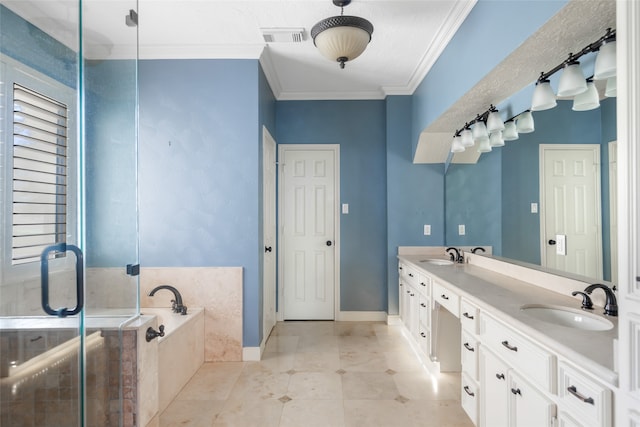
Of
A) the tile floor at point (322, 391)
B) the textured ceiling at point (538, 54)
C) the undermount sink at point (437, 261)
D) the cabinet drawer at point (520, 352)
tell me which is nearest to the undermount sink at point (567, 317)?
the cabinet drawer at point (520, 352)

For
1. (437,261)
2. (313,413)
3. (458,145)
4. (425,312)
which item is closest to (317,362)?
(313,413)

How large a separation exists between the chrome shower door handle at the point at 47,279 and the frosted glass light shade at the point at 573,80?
225cm

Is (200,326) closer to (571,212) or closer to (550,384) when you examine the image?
(550,384)

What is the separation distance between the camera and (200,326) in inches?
114

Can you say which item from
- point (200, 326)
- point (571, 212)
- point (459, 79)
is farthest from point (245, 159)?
point (571, 212)

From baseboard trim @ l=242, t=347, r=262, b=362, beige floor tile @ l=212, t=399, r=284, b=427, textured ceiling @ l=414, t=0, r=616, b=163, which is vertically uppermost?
textured ceiling @ l=414, t=0, r=616, b=163

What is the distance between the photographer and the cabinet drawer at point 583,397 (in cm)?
97

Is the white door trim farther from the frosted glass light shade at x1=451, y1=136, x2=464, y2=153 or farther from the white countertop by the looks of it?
the frosted glass light shade at x1=451, y1=136, x2=464, y2=153

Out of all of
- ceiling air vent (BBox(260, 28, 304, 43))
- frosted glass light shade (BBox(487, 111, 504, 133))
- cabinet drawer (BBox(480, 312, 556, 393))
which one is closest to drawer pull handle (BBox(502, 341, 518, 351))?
cabinet drawer (BBox(480, 312, 556, 393))

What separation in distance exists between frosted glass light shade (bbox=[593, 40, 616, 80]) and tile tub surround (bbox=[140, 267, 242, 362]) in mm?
2730

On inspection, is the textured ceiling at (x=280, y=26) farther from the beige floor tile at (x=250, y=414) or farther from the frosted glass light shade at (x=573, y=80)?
the beige floor tile at (x=250, y=414)

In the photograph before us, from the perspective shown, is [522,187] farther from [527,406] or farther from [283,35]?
[283,35]

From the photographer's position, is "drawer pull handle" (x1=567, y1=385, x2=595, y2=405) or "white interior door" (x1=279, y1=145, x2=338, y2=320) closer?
"drawer pull handle" (x1=567, y1=385, x2=595, y2=405)

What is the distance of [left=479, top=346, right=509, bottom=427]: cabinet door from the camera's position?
1.52m
